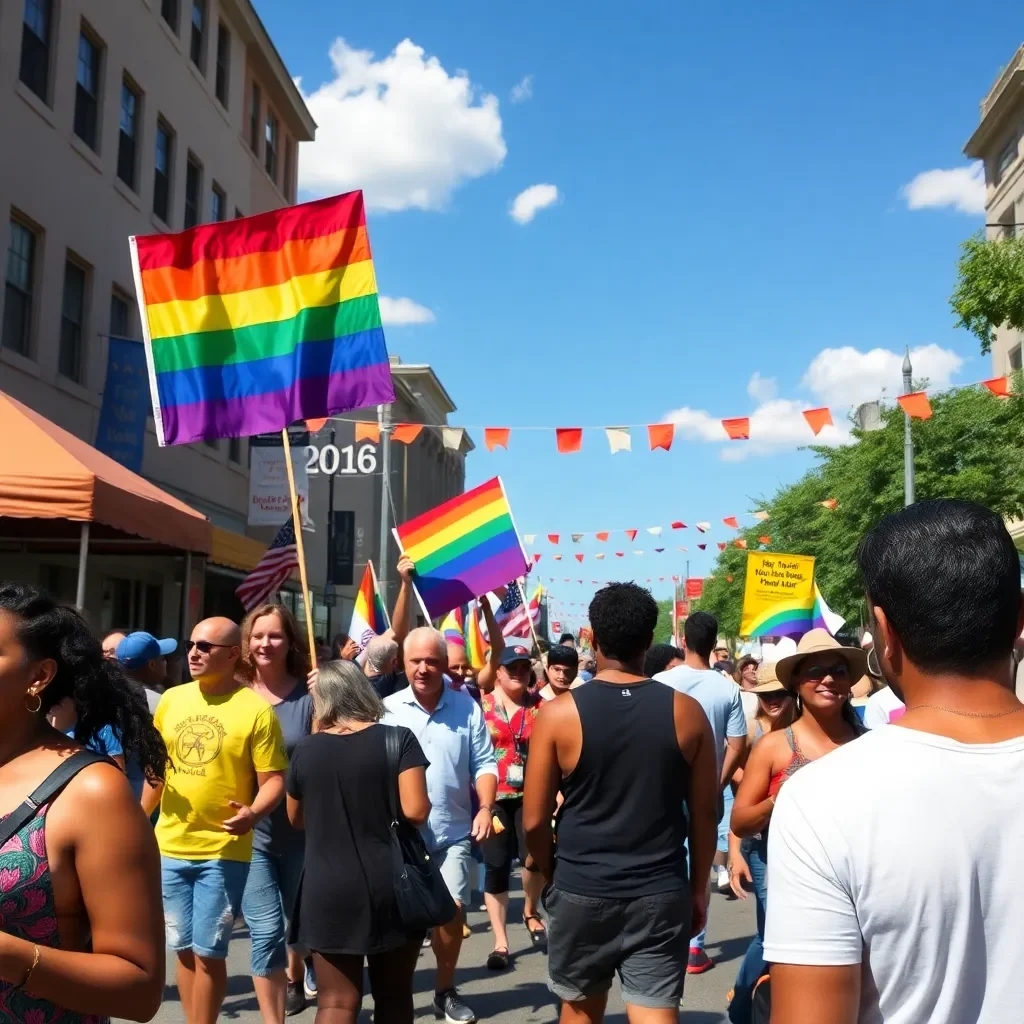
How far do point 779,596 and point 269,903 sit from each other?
9.68 meters

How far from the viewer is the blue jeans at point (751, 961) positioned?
11.1ft

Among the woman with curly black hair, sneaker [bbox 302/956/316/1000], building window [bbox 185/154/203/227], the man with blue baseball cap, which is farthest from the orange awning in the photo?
building window [bbox 185/154/203/227]

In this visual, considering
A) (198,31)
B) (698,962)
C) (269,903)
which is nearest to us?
(269,903)

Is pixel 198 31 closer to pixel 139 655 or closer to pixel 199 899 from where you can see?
pixel 139 655

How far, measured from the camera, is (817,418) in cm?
1723

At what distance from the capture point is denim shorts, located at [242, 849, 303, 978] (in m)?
5.61

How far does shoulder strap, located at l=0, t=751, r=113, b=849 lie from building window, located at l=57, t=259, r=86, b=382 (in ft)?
59.1

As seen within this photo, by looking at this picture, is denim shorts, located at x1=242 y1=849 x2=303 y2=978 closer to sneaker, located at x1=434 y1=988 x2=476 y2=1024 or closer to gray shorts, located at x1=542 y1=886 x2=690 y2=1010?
sneaker, located at x1=434 y1=988 x2=476 y2=1024

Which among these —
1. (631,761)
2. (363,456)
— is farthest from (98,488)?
(363,456)

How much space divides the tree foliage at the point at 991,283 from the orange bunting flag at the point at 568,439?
6.51 meters

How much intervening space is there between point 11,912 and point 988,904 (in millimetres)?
1713

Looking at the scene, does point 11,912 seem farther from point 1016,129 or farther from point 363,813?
point 1016,129

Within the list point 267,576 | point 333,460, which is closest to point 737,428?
point 267,576

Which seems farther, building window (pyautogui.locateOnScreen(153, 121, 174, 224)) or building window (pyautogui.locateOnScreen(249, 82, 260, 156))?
building window (pyautogui.locateOnScreen(249, 82, 260, 156))
